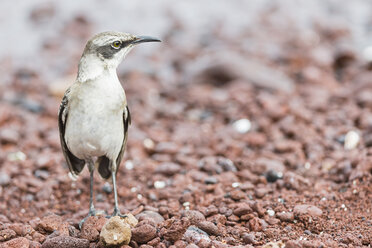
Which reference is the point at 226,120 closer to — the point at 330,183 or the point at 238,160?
the point at 238,160

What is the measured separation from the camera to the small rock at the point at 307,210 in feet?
16.4

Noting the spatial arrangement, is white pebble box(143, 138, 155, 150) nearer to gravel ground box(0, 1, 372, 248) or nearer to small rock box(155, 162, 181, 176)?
gravel ground box(0, 1, 372, 248)

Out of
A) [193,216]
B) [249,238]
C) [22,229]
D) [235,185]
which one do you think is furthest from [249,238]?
[22,229]

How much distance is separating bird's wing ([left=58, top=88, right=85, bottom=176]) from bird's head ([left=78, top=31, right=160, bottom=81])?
310mm

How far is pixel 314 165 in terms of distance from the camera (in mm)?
6570

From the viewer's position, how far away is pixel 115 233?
170 inches

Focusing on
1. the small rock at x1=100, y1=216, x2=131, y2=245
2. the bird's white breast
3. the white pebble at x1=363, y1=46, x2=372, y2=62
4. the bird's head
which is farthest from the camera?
the white pebble at x1=363, y1=46, x2=372, y2=62

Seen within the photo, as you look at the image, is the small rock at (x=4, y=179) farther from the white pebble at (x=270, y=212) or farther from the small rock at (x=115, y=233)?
the white pebble at (x=270, y=212)

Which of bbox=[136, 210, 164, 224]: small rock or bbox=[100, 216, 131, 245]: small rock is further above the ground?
bbox=[100, 216, 131, 245]: small rock

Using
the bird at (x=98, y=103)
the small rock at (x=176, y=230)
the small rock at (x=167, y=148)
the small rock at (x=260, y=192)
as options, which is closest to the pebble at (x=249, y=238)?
the small rock at (x=176, y=230)

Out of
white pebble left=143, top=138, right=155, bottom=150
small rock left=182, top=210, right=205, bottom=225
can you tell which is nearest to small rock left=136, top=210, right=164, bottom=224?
small rock left=182, top=210, right=205, bottom=225

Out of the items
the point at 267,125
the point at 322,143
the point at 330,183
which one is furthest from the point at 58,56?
the point at 330,183

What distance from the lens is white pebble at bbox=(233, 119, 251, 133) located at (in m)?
7.70

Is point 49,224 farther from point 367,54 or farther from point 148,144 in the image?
point 367,54
